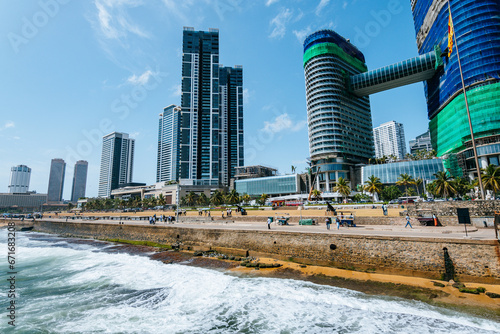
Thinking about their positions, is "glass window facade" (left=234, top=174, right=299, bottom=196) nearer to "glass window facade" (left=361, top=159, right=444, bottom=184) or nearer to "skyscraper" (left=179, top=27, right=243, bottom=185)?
"skyscraper" (left=179, top=27, right=243, bottom=185)

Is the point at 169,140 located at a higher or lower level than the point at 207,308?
higher

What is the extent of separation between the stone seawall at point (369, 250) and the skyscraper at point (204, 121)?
128752 mm

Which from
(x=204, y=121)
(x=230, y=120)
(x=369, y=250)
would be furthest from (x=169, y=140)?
(x=369, y=250)

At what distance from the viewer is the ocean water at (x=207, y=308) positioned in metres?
10.5

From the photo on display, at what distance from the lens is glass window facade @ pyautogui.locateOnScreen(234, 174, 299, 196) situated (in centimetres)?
12219

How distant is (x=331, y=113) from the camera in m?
113

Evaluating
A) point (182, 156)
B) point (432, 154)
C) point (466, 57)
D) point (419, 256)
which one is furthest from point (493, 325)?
point (182, 156)

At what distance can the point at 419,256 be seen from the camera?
50.9ft

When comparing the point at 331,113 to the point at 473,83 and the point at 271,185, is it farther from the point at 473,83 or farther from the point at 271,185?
the point at 473,83

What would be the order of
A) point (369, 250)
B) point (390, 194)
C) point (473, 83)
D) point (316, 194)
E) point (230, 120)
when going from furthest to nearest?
point (230, 120) → point (316, 194) → point (473, 83) → point (390, 194) → point (369, 250)

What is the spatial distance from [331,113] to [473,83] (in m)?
50.6

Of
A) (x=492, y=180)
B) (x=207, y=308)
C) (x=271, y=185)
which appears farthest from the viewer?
(x=271, y=185)

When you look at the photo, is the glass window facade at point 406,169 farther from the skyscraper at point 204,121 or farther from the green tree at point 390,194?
the skyscraper at point 204,121

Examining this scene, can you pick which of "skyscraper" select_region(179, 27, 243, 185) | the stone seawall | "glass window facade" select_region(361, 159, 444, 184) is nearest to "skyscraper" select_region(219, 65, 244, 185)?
"skyscraper" select_region(179, 27, 243, 185)
